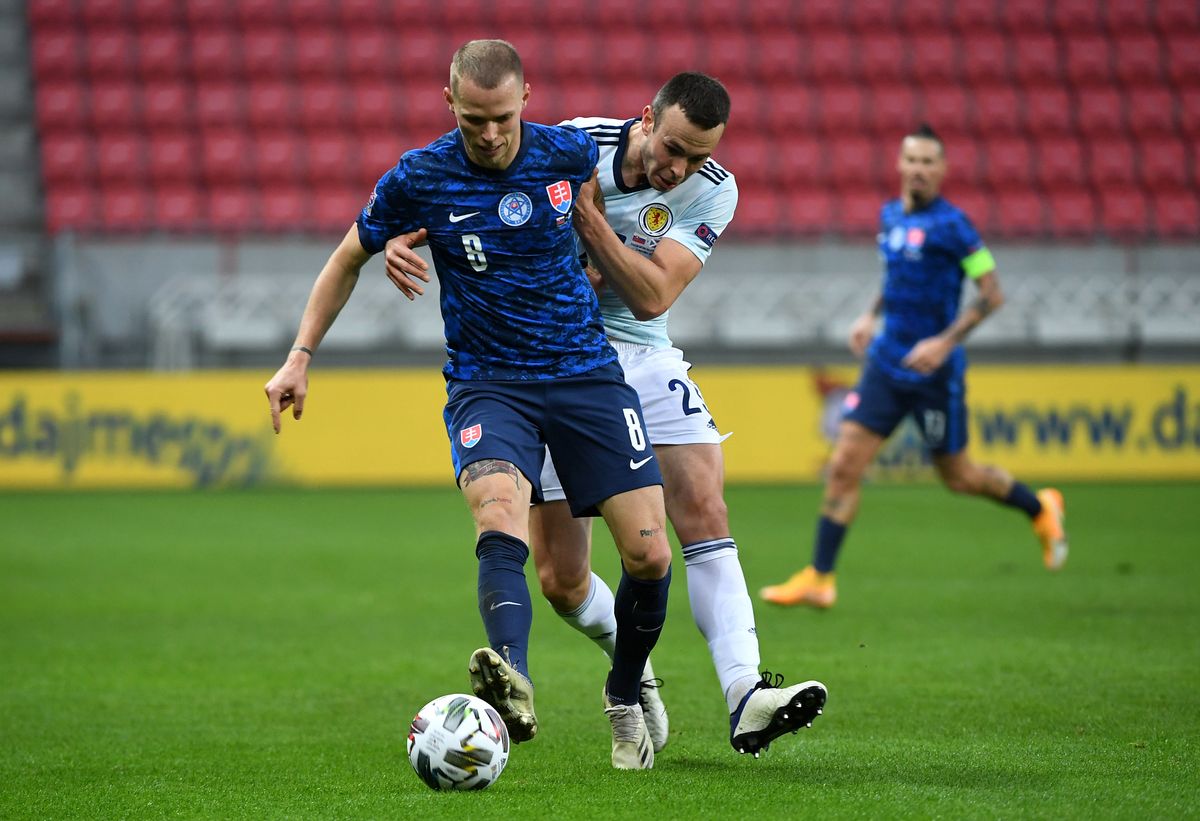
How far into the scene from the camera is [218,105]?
65.6 ft

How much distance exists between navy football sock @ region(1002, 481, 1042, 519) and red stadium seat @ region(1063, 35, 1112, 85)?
13969 mm

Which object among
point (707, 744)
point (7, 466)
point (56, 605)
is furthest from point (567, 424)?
point (7, 466)

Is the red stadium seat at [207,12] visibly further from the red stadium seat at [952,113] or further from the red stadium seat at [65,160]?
the red stadium seat at [952,113]

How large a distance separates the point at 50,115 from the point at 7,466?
587 cm

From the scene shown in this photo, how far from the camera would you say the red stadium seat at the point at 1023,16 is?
71.7 ft

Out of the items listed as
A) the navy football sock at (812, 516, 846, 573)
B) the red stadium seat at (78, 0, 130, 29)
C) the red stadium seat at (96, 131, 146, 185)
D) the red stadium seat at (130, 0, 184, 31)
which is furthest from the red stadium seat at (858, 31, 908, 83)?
the navy football sock at (812, 516, 846, 573)

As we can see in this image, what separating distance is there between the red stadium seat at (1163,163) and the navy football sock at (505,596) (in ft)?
59.6

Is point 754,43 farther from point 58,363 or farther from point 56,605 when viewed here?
point 56,605

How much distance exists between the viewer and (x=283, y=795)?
13.6 ft

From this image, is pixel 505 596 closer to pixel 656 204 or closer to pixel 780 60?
pixel 656 204

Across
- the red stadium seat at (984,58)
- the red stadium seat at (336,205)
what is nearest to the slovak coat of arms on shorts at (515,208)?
the red stadium seat at (336,205)

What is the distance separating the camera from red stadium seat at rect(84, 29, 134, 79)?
20125 millimetres

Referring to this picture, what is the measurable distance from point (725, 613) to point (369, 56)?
1697 centimetres

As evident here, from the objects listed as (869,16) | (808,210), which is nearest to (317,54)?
(808,210)
